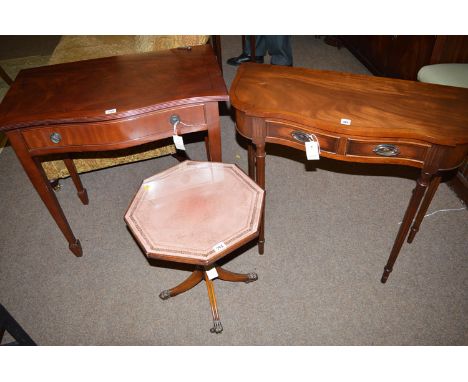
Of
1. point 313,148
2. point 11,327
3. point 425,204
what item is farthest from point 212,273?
point 425,204

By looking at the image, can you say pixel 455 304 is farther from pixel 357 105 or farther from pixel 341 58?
pixel 341 58

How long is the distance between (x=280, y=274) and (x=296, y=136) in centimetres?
95

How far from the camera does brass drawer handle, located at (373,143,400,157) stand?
167 centimetres

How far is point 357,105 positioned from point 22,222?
2.46 meters

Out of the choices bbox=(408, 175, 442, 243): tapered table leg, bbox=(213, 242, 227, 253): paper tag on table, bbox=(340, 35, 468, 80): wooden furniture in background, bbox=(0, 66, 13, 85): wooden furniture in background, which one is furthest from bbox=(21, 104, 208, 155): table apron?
bbox=(0, 66, 13, 85): wooden furniture in background

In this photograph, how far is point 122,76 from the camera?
2055 millimetres

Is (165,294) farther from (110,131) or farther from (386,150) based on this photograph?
(386,150)

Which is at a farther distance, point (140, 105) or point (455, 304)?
point (455, 304)

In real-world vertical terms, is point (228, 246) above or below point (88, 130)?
below

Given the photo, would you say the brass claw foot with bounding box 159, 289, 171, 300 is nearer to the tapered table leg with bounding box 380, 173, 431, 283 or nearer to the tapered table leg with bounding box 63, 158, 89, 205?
the tapered table leg with bounding box 63, 158, 89, 205

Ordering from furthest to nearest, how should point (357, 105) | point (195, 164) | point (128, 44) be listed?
point (128, 44), point (195, 164), point (357, 105)
